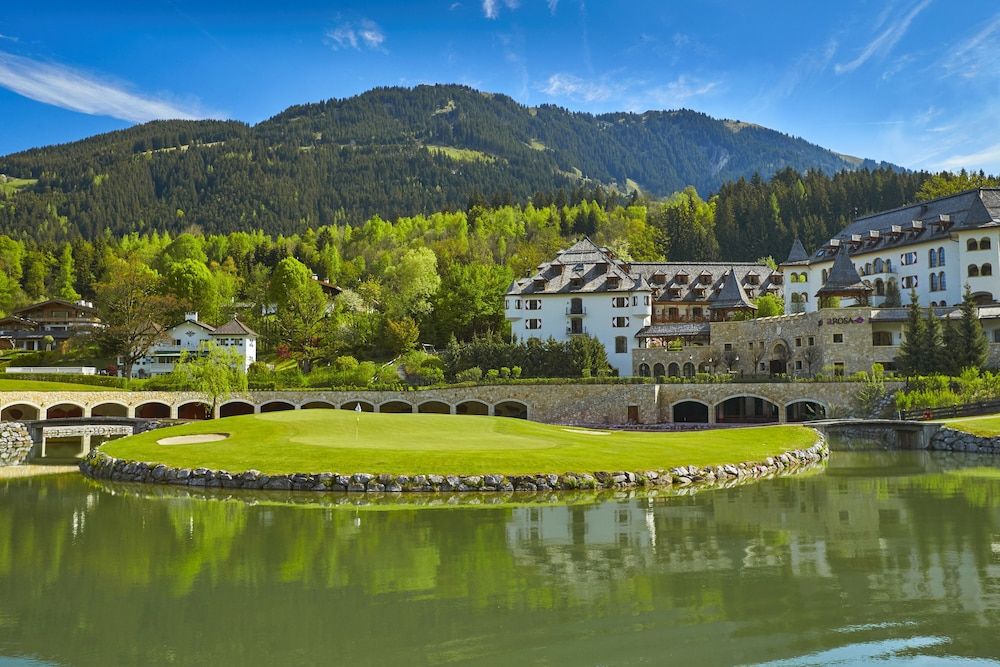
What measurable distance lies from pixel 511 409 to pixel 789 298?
101 feet

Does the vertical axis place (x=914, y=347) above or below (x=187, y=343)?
below

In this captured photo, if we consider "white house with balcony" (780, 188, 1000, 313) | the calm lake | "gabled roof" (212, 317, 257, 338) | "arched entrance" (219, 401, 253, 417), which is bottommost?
the calm lake

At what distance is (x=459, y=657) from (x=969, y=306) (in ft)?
186

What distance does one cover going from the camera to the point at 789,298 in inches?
3150

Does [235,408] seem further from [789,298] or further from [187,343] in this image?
[789,298]

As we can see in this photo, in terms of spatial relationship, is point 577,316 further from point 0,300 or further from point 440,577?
point 0,300

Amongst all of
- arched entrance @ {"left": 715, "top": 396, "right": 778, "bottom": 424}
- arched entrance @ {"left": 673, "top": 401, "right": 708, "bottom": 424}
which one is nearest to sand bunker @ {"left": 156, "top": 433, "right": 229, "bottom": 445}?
arched entrance @ {"left": 715, "top": 396, "right": 778, "bottom": 424}

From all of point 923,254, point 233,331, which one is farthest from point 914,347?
point 233,331

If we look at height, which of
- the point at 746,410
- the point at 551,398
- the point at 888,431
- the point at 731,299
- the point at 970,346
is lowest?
the point at 888,431

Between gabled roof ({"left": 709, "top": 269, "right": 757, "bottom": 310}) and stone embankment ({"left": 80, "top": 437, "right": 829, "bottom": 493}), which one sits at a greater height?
gabled roof ({"left": 709, "top": 269, "right": 757, "bottom": 310})

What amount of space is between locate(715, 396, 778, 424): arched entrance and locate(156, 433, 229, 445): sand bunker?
36563 millimetres

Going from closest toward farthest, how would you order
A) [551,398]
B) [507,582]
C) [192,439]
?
1. [507,582]
2. [192,439]
3. [551,398]

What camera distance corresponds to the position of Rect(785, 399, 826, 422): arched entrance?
59.9 metres

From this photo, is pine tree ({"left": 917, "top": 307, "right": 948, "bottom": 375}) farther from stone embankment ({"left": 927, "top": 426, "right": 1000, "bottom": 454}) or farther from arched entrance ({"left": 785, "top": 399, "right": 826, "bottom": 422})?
stone embankment ({"left": 927, "top": 426, "right": 1000, "bottom": 454})
